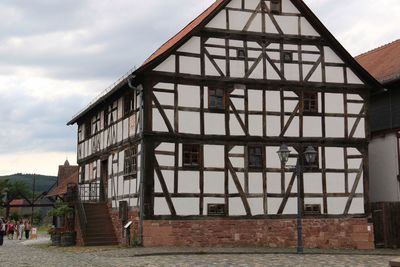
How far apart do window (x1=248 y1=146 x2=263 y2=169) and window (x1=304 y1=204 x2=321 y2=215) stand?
281 centimetres

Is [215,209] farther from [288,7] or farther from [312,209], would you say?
[288,7]

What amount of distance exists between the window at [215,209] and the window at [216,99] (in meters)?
4.15

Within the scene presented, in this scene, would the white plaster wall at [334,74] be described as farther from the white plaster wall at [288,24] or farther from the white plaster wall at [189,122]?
the white plaster wall at [189,122]

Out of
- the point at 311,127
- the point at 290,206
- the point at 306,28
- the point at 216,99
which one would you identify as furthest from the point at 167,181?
the point at 306,28

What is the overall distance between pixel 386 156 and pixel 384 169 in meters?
0.66

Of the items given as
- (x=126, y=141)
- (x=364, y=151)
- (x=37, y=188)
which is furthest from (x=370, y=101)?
(x=37, y=188)

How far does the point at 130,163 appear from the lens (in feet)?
89.8

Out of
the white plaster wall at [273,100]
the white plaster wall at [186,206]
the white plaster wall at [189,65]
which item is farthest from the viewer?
the white plaster wall at [273,100]

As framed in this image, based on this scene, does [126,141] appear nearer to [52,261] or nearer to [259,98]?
[259,98]

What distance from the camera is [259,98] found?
89.8 feet

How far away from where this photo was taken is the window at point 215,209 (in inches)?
1018

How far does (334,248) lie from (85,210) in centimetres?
1166

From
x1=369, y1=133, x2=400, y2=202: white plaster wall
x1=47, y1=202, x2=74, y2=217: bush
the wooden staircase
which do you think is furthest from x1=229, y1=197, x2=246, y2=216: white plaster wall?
x1=47, y1=202, x2=74, y2=217: bush

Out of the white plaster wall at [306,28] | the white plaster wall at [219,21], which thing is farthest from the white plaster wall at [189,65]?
the white plaster wall at [306,28]
